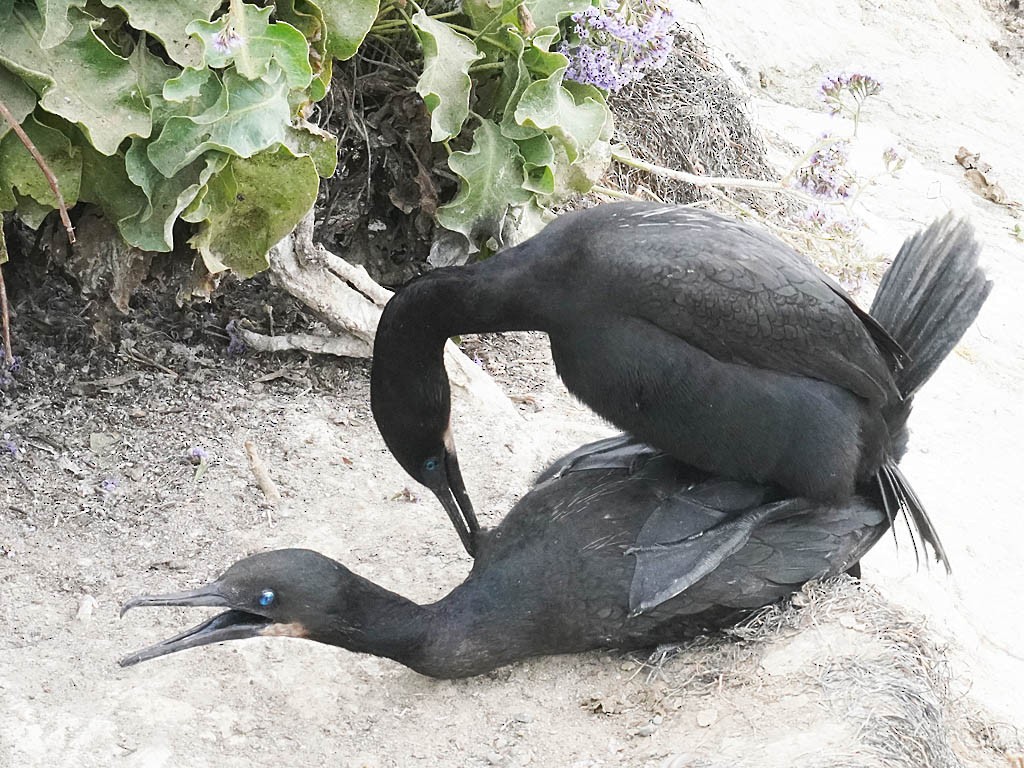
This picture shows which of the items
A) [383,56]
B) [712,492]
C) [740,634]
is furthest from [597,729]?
[383,56]

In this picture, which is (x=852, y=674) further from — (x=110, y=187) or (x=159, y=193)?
(x=110, y=187)

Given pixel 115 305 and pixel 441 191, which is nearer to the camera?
pixel 115 305

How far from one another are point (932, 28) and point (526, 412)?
7.51 m

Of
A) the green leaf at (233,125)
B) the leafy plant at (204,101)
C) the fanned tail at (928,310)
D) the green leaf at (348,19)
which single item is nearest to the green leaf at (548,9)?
the leafy plant at (204,101)

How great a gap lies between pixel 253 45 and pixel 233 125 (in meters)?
0.23

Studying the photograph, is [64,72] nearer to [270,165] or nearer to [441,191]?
[270,165]

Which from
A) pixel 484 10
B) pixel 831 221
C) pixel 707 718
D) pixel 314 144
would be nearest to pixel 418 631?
pixel 707 718

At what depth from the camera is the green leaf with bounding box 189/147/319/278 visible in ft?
12.0

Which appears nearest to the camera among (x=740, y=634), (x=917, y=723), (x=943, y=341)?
(x=917, y=723)

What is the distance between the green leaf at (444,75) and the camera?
13.3 ft

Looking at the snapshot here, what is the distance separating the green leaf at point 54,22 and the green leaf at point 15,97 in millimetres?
158

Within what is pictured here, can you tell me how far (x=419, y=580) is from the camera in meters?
3.79

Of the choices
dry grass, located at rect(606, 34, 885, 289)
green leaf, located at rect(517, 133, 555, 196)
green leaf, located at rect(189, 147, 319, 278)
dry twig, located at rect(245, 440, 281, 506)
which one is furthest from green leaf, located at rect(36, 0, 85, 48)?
dry grass, located at rect(606, 34, 885, 289)

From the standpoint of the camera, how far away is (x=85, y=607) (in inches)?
138
